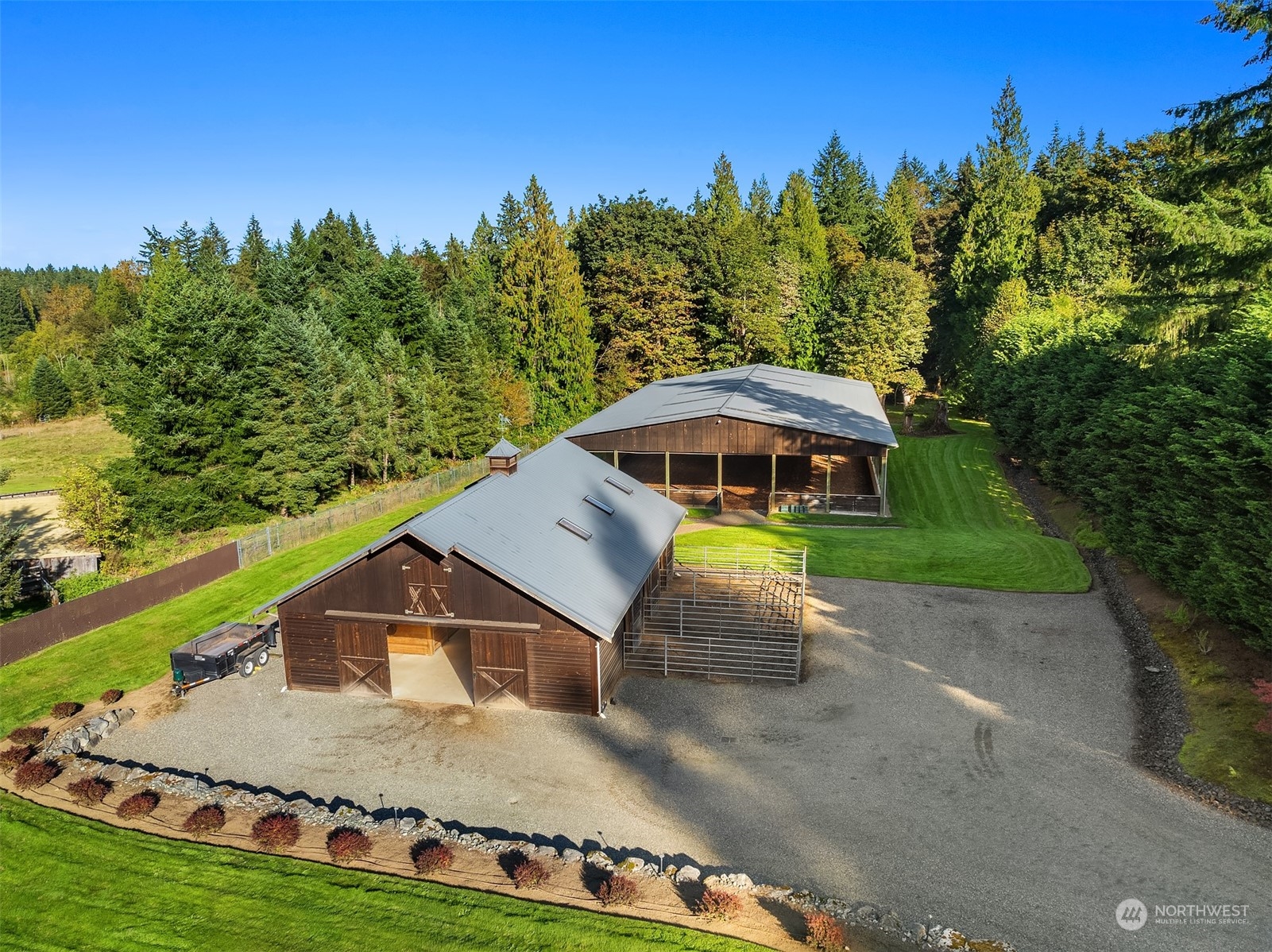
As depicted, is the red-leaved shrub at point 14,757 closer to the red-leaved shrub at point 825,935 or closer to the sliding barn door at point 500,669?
the sliding barn door at point 500,669

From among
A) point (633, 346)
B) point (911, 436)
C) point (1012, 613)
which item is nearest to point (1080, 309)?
point (911, 436)

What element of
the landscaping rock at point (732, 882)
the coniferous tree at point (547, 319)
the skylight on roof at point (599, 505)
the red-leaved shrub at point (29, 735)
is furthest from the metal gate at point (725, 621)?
the coniferous tree at point (547, 319)

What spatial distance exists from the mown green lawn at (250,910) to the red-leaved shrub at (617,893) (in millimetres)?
292

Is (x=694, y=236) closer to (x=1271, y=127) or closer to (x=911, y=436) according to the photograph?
(x=911, y=436)

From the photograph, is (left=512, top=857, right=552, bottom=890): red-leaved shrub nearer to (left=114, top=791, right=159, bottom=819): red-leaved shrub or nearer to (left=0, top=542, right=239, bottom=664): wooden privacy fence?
(left=114, top=791, right=159, bottom=819): red-leaved shrub

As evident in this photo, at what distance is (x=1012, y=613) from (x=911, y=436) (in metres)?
34.3

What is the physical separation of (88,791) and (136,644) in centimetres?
933

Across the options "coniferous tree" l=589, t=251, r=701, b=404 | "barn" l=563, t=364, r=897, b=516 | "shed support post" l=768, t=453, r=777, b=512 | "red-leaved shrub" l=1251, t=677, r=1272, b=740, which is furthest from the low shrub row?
"coniferous tree" l=589, t=251, r=701, b=404

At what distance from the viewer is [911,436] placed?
57.2 m

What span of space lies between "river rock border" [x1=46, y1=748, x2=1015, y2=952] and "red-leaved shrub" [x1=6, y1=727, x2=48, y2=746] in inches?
21.3

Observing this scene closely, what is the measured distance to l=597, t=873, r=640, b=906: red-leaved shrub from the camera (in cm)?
1255

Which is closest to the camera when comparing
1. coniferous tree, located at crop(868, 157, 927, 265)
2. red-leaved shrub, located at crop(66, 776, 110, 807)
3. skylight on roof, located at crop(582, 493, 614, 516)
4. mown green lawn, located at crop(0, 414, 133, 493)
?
red-leaved shrub, located at crop(66, 776, 110, 807)

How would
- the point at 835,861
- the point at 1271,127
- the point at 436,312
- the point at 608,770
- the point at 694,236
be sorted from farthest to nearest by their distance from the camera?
the point at 694,236, the point at 436,312, the point at 1271,127, the point at 608,770, the point at 835,861

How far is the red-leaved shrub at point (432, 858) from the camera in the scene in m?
13.4
